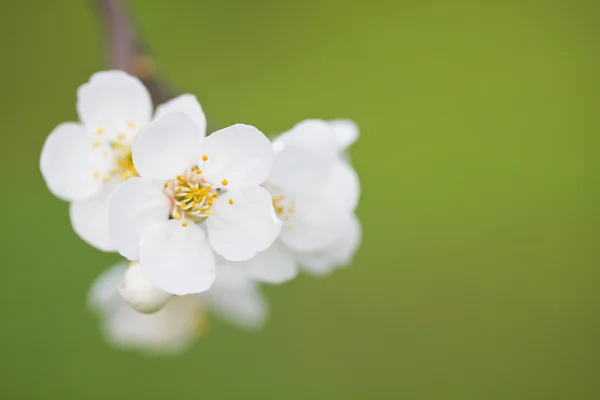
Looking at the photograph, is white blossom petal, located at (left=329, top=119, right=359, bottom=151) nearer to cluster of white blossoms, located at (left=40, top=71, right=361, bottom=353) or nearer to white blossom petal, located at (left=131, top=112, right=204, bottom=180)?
cluster of white blossoms, located at (left=40, top=71, right=361, bottom=353)

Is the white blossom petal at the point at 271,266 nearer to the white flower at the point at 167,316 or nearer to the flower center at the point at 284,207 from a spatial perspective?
the flower center at the point at 284,207

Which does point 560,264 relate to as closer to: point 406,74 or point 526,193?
point 526,193

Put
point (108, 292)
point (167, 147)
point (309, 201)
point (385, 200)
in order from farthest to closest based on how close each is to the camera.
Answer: point (385, 200)
point (108, 292)
point (309, 201)
point (167, 147)

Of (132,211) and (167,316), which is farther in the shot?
(167,316)

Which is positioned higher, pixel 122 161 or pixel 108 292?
pixel 122 161

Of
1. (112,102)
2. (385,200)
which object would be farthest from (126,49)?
(385,200)

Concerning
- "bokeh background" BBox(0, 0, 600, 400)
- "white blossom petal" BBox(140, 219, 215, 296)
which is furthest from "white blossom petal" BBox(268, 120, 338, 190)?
"bokeh background" BBox(0, 0, 600, 400)

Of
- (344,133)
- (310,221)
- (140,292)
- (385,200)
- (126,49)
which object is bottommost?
(140,292)

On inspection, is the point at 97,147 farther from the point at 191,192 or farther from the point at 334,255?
the point at 334,255
